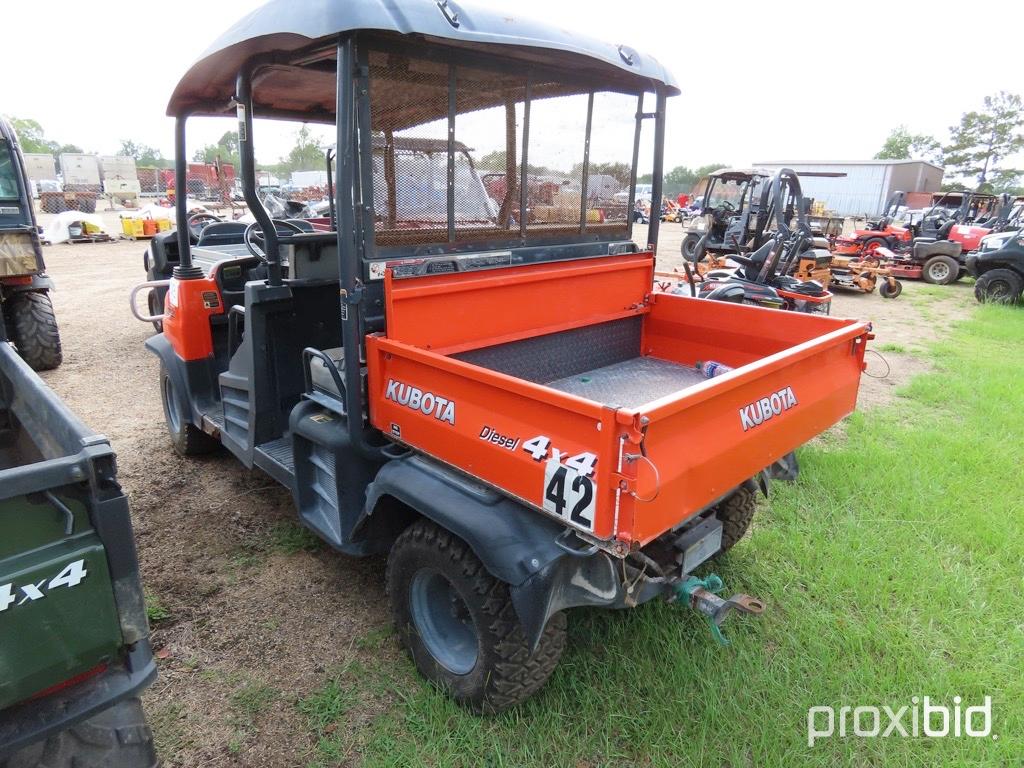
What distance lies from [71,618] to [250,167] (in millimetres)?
2422

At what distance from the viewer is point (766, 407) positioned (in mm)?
2506

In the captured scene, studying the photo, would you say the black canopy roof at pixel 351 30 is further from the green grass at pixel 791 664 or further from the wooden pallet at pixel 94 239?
the wooden pallet at pixel 94 239

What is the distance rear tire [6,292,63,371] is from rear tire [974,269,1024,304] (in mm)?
14696

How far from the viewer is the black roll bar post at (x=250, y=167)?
305cm

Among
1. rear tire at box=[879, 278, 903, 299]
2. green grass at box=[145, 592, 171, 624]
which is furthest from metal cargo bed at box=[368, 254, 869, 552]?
rear tire at box=[879, 278, 903, 299]

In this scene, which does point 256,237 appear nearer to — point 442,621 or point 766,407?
→ point 442,621

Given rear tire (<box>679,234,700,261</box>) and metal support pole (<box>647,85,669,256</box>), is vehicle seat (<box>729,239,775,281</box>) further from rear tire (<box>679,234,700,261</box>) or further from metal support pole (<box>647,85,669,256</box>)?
rear tire (<box>679,234,700,261</box>)

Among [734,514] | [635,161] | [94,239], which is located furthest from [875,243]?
[94,239]

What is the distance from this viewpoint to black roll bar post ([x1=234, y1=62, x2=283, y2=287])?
3055 millimetres

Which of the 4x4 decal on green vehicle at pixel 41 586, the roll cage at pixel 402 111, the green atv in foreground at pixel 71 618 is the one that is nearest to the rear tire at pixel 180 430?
the roll cage at pixel 402 111

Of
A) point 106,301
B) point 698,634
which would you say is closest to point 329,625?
point 698,634

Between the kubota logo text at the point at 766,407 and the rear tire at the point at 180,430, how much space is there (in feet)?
12.1

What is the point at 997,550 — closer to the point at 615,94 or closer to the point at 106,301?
the point at 615,94

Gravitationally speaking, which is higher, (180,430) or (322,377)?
(322,377)
